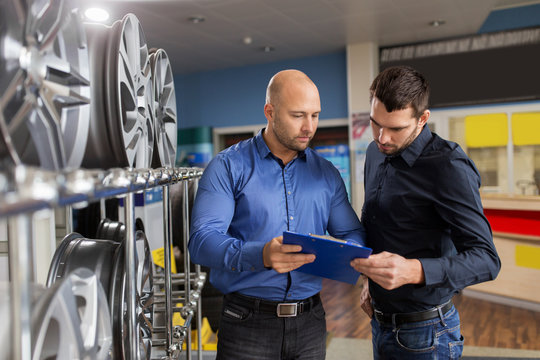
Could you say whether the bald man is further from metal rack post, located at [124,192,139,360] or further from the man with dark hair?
metal rack post, located at [124,192,139,360]

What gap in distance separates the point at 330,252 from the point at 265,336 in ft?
1.79

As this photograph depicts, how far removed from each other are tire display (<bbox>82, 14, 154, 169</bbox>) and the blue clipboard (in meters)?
0.50

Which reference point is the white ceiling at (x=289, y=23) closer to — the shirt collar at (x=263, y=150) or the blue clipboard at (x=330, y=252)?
the shirt collar at (x=263, y=150)

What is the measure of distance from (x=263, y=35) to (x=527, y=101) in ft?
11.9

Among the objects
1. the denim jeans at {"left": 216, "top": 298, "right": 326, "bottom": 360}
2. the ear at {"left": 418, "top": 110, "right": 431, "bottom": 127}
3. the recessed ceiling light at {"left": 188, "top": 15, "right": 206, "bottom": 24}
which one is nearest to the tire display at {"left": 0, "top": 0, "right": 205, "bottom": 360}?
the denim jeans at {"left": 216, "top": 298, "right": 326, "bottom": 360}

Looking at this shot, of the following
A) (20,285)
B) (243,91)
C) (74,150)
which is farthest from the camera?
(243,91)

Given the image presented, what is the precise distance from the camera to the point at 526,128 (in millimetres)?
6242

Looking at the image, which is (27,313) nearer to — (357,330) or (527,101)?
(357,330)

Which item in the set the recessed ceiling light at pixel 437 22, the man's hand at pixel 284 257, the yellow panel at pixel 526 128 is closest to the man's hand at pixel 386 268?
the man's hand at pixel 284 257

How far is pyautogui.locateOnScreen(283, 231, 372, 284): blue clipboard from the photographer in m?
1.25

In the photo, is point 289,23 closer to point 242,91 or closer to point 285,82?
point 242,91

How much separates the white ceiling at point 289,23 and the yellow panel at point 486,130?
1228 mm

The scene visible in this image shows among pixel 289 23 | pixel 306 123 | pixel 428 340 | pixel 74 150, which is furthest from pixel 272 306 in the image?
pixel 289 23

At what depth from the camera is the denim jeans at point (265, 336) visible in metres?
1.71
